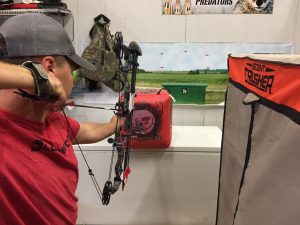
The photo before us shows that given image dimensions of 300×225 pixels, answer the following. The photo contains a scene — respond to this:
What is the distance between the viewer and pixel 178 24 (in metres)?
2.35

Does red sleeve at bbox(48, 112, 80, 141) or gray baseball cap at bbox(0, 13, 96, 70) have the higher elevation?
gray baseball cap at bbox(0, 13, 96, 70)

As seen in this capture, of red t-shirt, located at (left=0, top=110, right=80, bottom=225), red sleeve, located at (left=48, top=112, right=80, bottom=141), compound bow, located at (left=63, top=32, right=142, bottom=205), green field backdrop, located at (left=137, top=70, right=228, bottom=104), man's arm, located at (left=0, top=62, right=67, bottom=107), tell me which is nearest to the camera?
man's arm, located at (left=0, top=62, right=67, bottom=107)

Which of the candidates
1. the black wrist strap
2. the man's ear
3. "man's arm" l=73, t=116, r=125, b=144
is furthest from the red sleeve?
the black wrist strap

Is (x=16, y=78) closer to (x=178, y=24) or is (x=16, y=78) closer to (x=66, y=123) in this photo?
(x=66, y=123)

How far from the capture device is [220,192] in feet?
5.12

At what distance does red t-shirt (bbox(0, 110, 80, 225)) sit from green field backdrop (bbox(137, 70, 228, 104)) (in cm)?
148

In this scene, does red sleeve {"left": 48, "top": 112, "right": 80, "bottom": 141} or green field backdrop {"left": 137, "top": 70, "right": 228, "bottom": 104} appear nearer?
red sleeve {"left": 48, "top": 112, "right": 80, "bottom": 141}

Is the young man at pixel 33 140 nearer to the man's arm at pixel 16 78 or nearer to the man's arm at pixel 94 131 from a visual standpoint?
the man's arm at pixel 16 78

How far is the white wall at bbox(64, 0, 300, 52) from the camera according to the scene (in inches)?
91.3

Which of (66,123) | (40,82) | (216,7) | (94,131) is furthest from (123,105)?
(216,7)

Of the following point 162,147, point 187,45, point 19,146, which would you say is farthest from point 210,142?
point 19,146

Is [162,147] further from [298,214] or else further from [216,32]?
[298,214]

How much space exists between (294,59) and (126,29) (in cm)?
173

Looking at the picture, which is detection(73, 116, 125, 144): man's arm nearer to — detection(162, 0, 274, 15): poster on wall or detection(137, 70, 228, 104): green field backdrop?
detection(137, 70, 228, 104): green field backdrop
